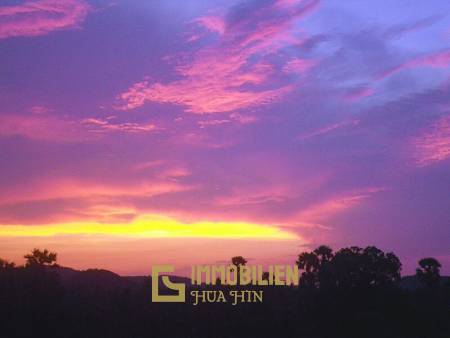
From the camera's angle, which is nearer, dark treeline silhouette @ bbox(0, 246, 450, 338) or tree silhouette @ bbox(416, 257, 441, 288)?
dark treeline silhouette @ bbox(0, 246, 450, 338)

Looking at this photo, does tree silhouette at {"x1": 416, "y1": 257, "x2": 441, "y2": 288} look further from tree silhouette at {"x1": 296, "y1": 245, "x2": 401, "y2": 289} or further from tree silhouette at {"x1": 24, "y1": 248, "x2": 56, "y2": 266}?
tree silhouette at {"x1": 24, "y1": 248, "x2": 56, "y2": 266}

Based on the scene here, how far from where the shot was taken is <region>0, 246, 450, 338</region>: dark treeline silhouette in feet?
142

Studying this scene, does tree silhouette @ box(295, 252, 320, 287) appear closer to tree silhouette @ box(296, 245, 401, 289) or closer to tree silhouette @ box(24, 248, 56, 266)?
tree silhouette @ box(296, 245, 401, 289)

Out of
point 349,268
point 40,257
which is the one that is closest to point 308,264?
point 349,268

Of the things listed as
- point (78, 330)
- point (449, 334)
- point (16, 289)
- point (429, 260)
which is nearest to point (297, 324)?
point (449, 334)

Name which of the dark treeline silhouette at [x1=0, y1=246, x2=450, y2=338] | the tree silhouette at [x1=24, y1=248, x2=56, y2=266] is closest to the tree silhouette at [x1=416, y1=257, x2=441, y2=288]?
the dark treeline silhouette at [x1=0, y1=246, x2=450, y2=338]

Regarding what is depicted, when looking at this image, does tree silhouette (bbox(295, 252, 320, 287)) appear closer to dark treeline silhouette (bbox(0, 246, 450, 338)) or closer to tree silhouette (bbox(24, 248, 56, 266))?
dark treeline silhouette (bbox(0, 246, 450, 338))

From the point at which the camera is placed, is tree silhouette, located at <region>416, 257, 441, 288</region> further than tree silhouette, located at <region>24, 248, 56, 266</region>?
Yes

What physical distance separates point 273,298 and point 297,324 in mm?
8509

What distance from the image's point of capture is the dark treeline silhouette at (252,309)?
43312mm

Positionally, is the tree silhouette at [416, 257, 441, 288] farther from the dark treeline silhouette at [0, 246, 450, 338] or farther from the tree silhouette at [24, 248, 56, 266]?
the tree silhouette at [24, 248, 56, 266]

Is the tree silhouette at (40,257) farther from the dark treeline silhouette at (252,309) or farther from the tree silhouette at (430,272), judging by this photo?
the tree silhouette at (430,272)

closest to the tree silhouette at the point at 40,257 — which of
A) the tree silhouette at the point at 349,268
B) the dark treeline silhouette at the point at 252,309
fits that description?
the dark treeline silhouette at the point at 252,309

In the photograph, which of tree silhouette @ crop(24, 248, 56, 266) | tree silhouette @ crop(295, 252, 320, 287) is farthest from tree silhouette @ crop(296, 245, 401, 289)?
tree silhouette @ crop(24, 248, 56, 266)
